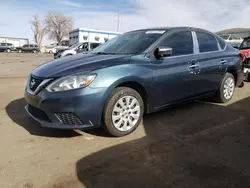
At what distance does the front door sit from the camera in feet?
12.2

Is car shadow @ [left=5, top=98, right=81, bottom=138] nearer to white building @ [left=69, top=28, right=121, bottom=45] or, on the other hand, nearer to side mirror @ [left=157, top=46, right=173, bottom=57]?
side mirror @ [left=157, top=46, right=173, bottom=57]

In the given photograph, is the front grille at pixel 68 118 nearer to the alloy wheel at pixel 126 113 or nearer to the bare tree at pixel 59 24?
the alloy wheel at pixel 126 113

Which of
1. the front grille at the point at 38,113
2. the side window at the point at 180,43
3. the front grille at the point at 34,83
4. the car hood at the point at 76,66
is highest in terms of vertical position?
the side window at the point at 180,43

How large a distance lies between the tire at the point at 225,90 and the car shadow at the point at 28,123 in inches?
122

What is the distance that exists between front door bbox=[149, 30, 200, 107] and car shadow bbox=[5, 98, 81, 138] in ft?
4.80

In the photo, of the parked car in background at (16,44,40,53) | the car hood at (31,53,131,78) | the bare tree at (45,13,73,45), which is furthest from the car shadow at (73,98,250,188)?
the bare tree at (45,13,73,45)

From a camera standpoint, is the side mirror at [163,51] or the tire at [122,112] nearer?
the tire at [122,112]

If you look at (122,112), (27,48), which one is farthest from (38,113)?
(27,48)

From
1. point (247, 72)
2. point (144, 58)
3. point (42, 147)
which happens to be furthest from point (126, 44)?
point (247, 72)

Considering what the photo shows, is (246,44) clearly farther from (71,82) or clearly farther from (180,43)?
(71,82)

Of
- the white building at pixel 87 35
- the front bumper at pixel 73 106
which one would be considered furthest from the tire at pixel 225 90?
the white building at pixel 87 35

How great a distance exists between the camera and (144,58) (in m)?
3.60

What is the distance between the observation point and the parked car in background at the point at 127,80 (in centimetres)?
306

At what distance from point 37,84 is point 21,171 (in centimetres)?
121
